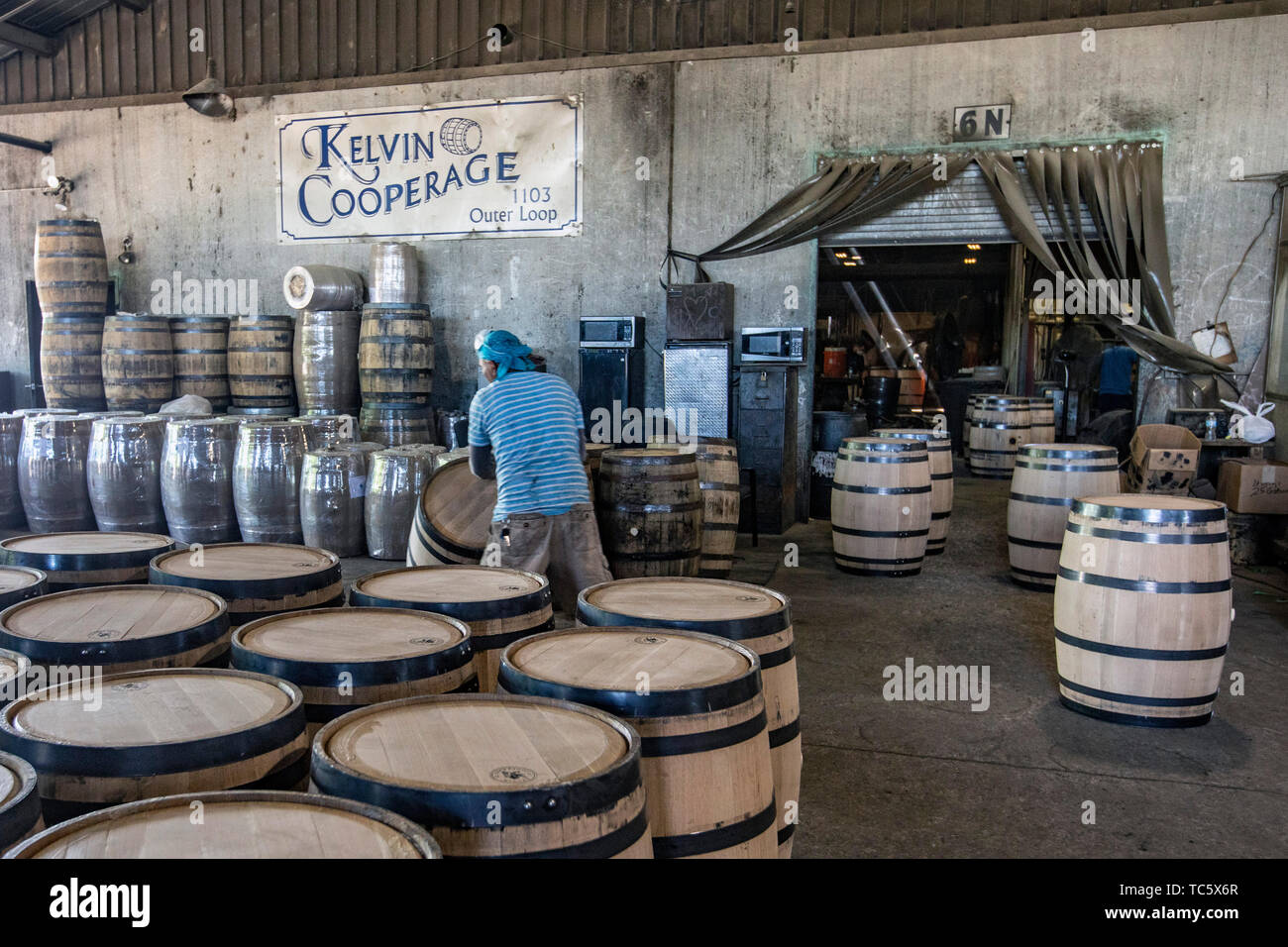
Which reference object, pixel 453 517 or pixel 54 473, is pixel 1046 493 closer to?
pixel 453 517

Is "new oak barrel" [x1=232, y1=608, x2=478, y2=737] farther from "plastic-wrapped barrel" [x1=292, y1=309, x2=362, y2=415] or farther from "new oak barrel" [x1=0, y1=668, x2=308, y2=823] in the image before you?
"plastic-wrapped barrel" [x1=292, y1=309, x2=362, y2=415]

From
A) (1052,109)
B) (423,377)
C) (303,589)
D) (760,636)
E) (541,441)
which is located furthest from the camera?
(423,377)

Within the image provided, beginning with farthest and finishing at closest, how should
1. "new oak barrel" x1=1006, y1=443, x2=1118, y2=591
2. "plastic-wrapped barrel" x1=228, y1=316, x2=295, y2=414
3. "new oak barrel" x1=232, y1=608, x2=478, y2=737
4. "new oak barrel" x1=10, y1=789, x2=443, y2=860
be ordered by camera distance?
1. "plastic-wrapped barrel" x1=228, y1=316, x2=295, y2=414
2. "new oak barrel" x1=1006, y1=443, x2=1118, y2=591
3. "new oak barrel" x1=232, y1=608, x2=478, y2=737
4. "new oak barrel" x1=10, y1=789, x2=443, y2=860

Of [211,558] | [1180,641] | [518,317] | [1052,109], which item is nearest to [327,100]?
[518,317]

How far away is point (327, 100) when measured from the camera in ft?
31.7

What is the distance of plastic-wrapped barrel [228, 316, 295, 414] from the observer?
8930 mm

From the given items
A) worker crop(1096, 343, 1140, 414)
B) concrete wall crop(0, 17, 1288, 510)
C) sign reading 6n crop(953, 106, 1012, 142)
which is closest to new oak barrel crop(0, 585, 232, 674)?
concrete wall crop(0, 17, 1288, 510)

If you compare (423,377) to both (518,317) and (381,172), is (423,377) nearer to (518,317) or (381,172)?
(518,317)

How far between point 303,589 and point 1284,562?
646 cm

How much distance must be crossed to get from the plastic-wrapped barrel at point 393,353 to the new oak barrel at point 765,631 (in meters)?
6.30

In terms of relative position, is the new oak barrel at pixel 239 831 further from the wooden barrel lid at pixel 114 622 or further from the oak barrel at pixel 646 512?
the oak barrel at pixel 646 512

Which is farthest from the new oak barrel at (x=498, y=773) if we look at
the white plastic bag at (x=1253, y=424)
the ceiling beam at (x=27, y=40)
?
the ceiling beam at (x=27, y=40)

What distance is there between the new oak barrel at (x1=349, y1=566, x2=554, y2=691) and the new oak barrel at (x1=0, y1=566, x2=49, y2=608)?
0.84 m

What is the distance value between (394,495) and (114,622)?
395 centimetres
